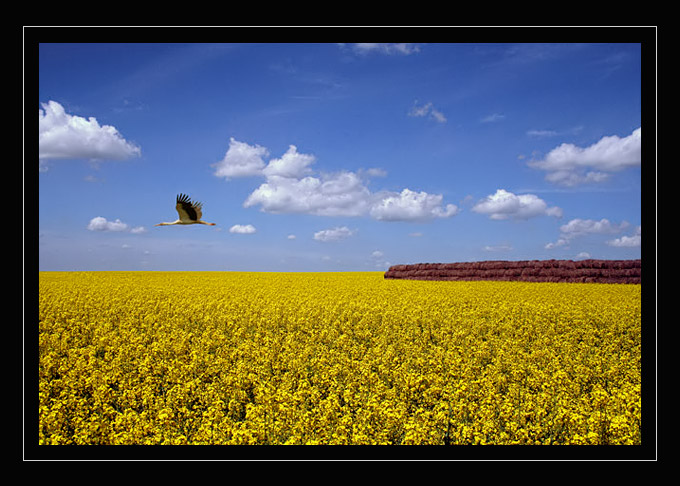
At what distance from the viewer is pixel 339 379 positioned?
711 cm

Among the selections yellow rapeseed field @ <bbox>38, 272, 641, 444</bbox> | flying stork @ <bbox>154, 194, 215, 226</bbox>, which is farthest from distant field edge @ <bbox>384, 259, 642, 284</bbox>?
flying stork @ <bbox>154, 194, 215, 226</bbox>

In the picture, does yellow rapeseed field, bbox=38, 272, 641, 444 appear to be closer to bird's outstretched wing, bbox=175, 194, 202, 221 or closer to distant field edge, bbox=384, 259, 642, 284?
bird's outstretched wing, bbox=175, 194, 202, 221

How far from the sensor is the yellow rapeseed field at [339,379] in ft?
17.0

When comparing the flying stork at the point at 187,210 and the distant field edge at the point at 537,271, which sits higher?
the flying stork at the point at 187,210

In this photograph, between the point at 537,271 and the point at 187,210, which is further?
the point at 537,271

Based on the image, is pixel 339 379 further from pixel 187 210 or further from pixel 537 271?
pixel 537 271

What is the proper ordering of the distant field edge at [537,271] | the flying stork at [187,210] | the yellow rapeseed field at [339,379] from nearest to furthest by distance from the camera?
the yellow rapeseed field at [339,379] → the flying stork at [187,210] → the distant field edge at [537,271]

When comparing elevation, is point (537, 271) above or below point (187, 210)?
below

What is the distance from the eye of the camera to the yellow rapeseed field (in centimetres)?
518

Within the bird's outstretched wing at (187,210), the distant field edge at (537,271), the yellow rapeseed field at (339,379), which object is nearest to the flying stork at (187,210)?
the bird's outstretched wing at (187,210)

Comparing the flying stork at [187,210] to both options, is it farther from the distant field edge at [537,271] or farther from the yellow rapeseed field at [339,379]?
the distant field edge at [537,271]

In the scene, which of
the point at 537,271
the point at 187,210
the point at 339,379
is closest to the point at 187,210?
the point at 187,210

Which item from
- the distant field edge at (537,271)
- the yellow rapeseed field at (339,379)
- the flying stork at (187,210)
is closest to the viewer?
the yellow rapeseed field at (339,379)
